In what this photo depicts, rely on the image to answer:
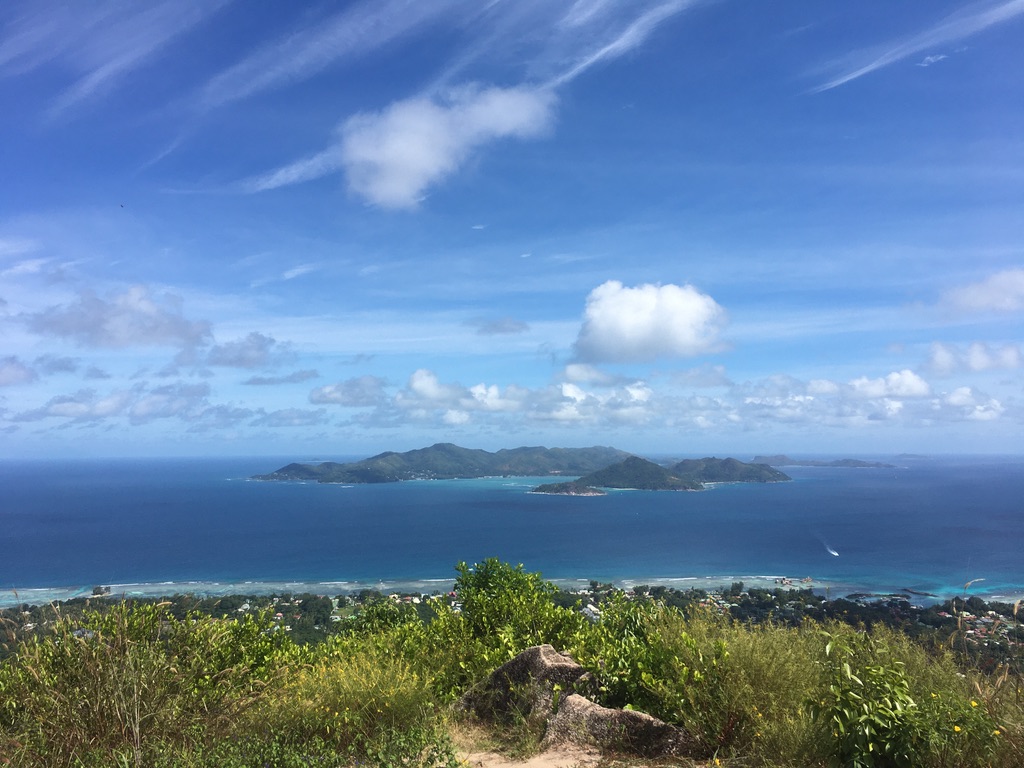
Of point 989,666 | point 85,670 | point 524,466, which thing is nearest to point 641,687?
point 989,666

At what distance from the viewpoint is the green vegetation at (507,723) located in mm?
4031

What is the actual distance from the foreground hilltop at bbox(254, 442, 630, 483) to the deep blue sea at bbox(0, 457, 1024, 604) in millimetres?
26451

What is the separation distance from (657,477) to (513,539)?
70.2 m

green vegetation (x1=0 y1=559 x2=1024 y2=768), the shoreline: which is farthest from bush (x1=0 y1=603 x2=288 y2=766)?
the shoreline

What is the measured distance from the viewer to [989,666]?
604 centimetres

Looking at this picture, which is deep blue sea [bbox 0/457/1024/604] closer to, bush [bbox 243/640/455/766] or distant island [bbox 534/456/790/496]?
distant island [bbox 534/456/790/496]

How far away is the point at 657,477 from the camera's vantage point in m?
140

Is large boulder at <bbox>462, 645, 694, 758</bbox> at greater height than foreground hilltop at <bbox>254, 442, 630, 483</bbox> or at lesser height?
greater

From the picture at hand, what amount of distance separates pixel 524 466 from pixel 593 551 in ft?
389

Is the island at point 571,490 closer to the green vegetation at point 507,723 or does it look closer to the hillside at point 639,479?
the hillside at point 639,479

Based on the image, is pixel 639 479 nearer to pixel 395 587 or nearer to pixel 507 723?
pixel 395 587

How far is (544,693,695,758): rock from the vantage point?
539 cm

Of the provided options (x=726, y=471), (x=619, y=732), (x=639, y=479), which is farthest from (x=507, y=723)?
(x=726, y=471)

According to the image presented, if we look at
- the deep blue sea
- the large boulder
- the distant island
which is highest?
the large boulder
